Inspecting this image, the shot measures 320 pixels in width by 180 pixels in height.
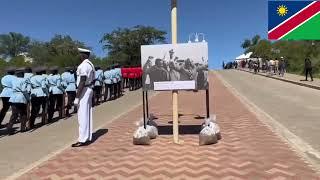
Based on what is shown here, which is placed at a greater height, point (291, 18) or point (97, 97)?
point (291, 18)

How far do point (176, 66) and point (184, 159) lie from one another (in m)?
2.10

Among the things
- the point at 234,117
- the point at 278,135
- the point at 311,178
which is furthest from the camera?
the point at 234,117

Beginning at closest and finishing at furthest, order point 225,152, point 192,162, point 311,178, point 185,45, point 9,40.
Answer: point 311,178 < point 192,162 < point 225,152 < point 185,45 < point 9,40

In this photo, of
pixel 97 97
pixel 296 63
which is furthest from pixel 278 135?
pixel 296 63

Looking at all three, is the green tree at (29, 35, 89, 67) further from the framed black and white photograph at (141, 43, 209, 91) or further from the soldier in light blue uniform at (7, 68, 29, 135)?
the framed black and white photograph at (141, 43, 209, 91)

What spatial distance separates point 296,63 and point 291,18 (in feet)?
122

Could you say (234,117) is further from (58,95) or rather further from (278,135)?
(58,95)

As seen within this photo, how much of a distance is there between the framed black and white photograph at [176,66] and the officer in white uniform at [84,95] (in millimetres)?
1026

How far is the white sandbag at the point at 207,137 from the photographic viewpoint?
9984 millimetres

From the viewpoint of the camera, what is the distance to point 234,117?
14773mm

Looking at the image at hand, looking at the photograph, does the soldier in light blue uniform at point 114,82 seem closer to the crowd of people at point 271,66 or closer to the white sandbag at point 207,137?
the white sandbag at point 207,137

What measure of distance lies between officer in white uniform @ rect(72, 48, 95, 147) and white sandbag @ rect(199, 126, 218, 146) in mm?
2140

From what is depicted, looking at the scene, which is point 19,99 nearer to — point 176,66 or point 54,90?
point 54,90

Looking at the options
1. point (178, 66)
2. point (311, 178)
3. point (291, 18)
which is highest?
point (291, 18)
